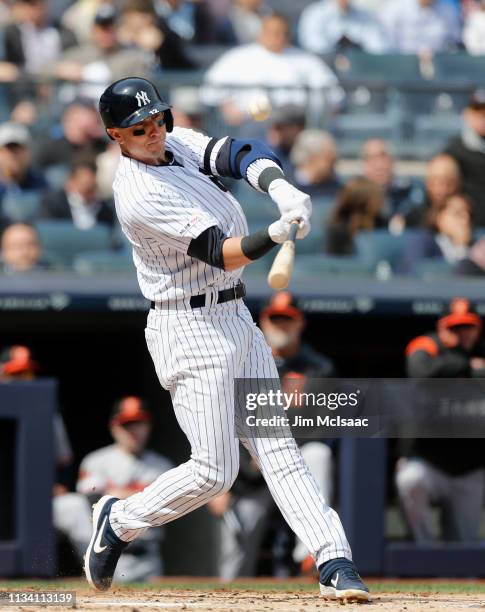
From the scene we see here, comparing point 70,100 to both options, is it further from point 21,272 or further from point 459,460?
point 459,460

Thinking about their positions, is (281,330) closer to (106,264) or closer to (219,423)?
(106,264)

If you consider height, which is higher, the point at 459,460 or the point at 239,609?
the point at 459,460

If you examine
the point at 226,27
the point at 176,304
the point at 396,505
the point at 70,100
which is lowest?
the point at 396,505

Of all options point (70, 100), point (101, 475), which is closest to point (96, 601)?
Result: point (101, 475)

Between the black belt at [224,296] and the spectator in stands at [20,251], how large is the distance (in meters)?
3.15

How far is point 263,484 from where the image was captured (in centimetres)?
671

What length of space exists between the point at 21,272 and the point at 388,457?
2167 mm

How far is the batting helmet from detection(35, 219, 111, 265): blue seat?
11.4ft

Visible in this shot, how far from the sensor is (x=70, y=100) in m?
8.00

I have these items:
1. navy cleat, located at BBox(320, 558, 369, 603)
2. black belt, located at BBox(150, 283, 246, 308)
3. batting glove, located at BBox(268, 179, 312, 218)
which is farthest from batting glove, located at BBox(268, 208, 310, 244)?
navy cleat, located at BBox(320, 558, 369, 603)

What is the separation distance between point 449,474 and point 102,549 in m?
2.82

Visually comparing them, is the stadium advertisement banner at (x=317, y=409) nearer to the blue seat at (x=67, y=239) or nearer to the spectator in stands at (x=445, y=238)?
the spectator in stands at (x=445, y=238)

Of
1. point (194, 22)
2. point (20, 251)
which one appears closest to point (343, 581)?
point (20, 251)

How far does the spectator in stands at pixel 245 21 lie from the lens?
9.51 m
